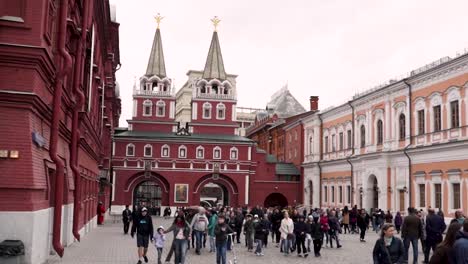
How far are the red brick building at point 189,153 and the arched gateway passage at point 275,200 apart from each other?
11 cm

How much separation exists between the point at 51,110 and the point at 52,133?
0.54 metres

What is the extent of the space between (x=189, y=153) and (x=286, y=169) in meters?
10.7

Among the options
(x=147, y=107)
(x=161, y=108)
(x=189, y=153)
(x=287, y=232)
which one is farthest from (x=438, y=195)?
(x=147, y=107)

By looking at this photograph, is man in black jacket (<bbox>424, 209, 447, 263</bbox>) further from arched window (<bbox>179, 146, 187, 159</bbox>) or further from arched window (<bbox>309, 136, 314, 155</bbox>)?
arched window (<bbox>309, 136, 314, 155</bbox>)

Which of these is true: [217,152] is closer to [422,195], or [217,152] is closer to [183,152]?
[183,152]

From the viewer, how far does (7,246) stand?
1112 centimetres

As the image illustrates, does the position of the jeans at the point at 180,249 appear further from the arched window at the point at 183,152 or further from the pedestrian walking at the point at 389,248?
the arched window at the point at 183,152

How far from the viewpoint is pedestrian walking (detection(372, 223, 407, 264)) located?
8695 millimetres

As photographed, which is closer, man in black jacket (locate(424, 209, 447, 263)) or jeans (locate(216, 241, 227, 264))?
jeans (locate(216, 241, 227, 264))

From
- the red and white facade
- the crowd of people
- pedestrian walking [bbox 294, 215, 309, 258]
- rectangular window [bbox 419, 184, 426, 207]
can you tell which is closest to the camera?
the crowd of people

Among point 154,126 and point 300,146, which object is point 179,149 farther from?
point 300,146

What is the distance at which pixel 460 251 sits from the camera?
6.83 meters

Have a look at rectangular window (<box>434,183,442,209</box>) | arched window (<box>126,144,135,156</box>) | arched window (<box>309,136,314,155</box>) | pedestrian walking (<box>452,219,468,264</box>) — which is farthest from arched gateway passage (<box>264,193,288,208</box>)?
pedestrian walking (<box>452,219,468,264</box>)

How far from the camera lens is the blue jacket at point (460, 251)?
22.3 ft
